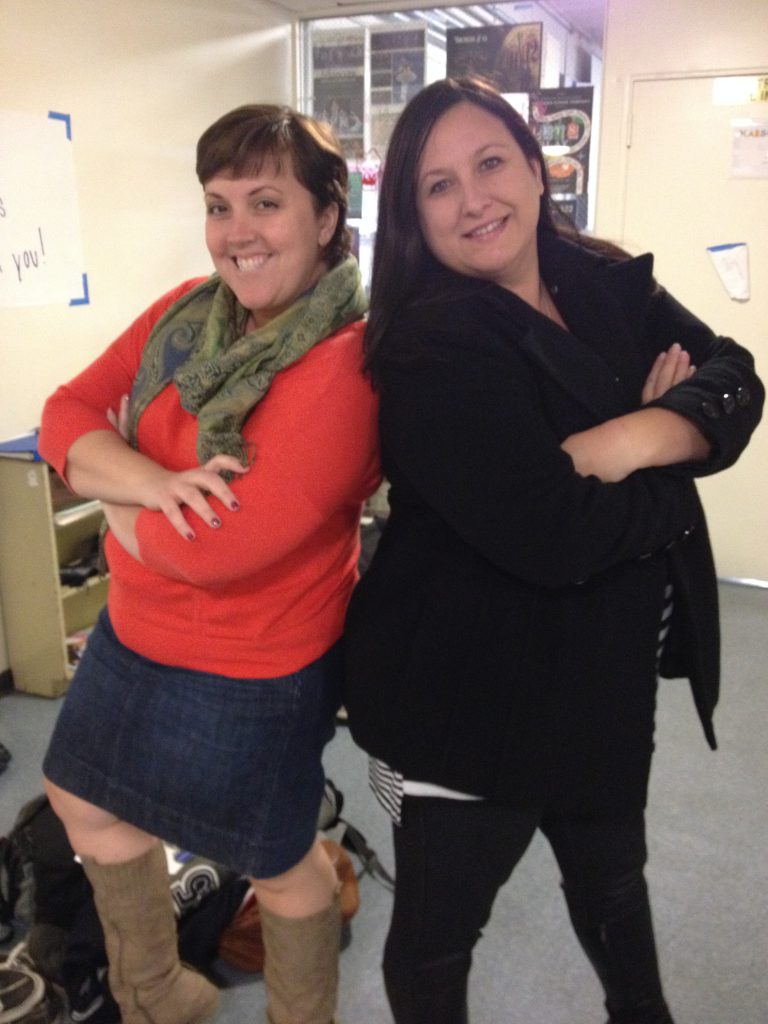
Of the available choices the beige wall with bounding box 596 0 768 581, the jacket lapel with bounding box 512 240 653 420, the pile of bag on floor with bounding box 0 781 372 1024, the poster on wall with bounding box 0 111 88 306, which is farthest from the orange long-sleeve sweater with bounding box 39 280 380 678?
the beige wall with bounding box 596 0 768 581

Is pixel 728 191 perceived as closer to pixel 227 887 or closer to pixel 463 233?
pixel 463 233

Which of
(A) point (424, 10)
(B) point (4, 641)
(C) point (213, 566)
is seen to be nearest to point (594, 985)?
(C) point (213, 566)

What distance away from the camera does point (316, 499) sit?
1060 mm

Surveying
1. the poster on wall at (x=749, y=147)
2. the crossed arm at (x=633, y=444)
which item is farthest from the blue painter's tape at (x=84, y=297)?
the poster on wall at (x=749, y=147)

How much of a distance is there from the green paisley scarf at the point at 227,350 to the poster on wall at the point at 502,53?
→ 2869mm

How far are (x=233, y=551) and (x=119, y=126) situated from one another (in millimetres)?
2440

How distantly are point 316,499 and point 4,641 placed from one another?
2.12 metres

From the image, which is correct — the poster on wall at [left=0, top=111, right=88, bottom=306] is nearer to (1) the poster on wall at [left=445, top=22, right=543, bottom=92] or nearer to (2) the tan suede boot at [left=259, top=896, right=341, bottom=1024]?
(1) the poster on wall at [left=445, top=22, right=543, bottom=92]

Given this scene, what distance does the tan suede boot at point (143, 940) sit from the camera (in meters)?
1.35

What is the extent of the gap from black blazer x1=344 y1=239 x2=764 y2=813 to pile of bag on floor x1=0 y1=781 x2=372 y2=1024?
804 mm

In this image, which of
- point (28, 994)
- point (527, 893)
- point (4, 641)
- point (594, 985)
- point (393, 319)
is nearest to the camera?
point (393, 319)

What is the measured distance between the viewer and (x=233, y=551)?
42.0 inches

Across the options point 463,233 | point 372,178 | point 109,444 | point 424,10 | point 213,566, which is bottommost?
point 213,566

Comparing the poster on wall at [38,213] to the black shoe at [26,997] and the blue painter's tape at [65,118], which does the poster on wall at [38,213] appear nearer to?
the blue painter's tape at [65,118]
